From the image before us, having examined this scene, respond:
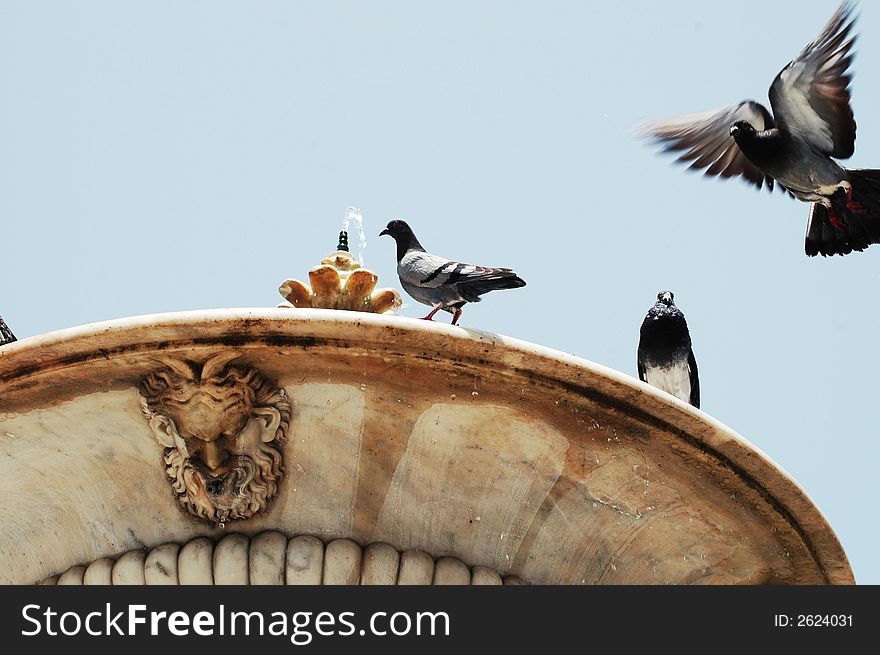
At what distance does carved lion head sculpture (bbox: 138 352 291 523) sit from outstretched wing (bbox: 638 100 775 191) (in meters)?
4.70

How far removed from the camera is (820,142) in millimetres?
9484

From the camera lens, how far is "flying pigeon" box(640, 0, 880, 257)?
9.12 m

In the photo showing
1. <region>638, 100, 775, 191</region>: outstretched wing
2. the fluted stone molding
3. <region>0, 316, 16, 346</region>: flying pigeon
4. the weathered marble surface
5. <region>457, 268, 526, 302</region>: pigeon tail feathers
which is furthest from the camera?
<region>638, 100, 775, 191</region>: outstretched wing

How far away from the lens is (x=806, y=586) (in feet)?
21.9

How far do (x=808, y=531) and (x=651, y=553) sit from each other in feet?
2.39

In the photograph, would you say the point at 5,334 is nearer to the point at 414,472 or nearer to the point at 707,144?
the point at 414,472

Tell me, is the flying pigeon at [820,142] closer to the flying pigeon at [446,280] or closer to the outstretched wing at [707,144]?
the outstretched wing at [707,144]

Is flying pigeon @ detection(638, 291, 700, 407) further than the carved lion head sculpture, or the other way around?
flying pigeon @ detection(638, 291, 700, 407)

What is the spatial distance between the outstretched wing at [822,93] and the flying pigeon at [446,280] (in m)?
2.51

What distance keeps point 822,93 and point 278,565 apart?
4.65 metres

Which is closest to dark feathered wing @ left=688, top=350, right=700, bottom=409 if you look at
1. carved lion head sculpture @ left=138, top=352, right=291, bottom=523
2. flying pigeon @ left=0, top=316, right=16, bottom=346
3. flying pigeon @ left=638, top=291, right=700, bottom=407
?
flying pigeon @ left=638, top=291, right=700, bottom=407

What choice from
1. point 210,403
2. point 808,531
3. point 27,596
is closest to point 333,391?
point 210,403

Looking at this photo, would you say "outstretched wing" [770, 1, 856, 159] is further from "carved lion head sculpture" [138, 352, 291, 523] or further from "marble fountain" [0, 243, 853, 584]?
"carved lion head sculpture" [138, 352, 291, 523]

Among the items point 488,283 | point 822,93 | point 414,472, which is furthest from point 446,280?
point 822,93
